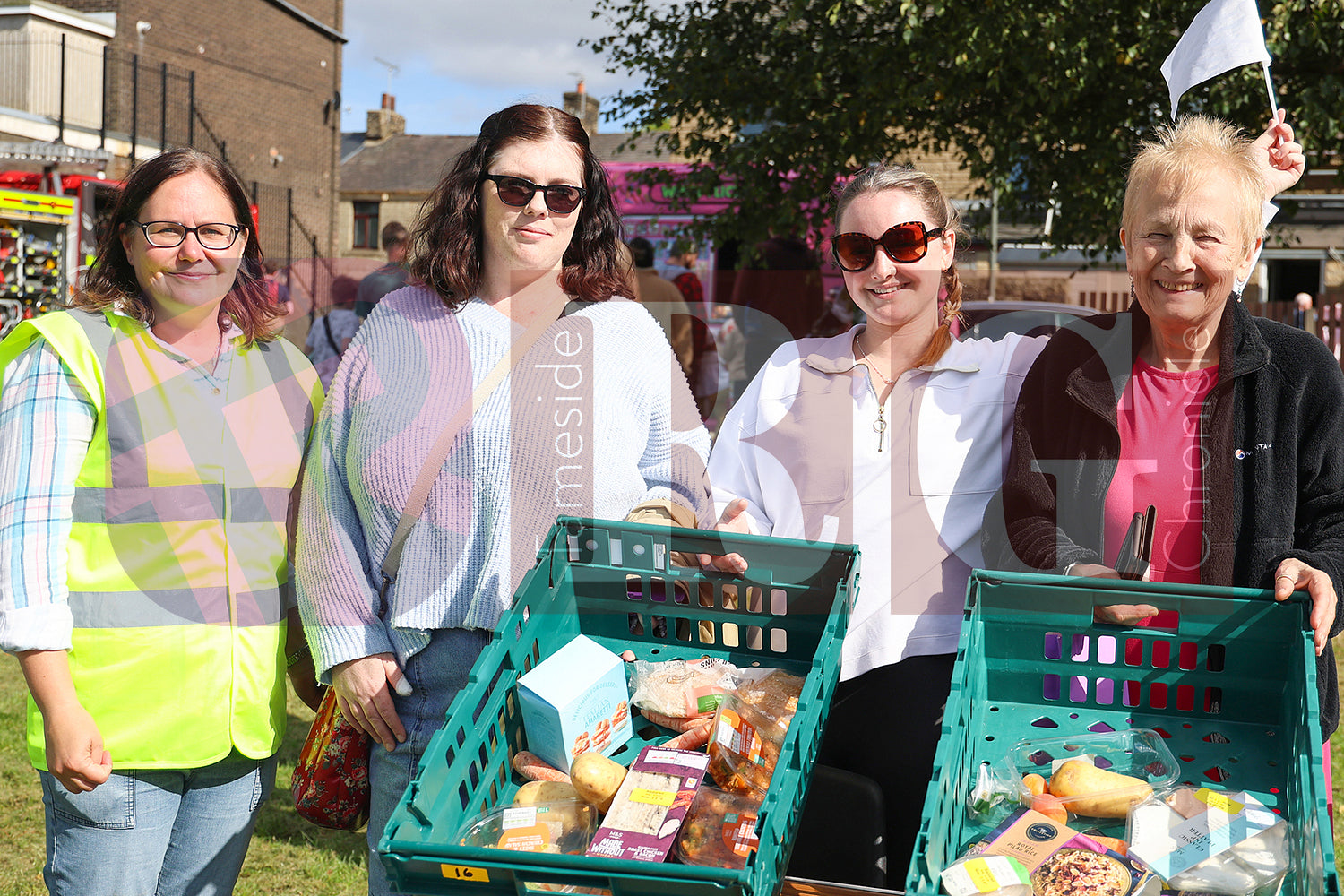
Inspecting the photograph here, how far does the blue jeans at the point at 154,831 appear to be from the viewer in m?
2.03

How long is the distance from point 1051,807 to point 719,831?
19.3 inches

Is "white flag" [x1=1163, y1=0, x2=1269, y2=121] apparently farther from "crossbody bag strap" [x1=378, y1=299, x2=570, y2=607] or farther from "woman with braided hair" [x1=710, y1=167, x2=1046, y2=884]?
"crossbody bag strap" [x1=378, y1=299, x2=570, y2=607]

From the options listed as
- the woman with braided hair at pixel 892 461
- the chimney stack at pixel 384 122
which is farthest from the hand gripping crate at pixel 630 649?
the chimney stack at pixel 384 122

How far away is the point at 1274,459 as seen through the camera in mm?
1851

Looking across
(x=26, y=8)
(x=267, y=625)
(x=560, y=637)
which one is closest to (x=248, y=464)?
(x=267, y=625)

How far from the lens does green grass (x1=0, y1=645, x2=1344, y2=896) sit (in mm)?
3654

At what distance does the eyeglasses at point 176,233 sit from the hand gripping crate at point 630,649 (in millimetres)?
979

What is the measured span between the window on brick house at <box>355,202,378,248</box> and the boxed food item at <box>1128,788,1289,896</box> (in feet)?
133

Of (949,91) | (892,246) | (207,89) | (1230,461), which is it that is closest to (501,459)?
(892,246)

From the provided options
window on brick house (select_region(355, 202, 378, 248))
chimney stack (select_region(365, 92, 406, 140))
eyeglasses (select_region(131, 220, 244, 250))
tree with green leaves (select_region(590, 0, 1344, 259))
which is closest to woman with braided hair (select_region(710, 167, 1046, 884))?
eyeglasses (select_region(131, 220, 244, 250))

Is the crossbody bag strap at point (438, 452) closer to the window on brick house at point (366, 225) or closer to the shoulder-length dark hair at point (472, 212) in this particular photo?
the shoulder-length dark hair at point (472, 212)

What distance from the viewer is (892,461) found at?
2.14 m

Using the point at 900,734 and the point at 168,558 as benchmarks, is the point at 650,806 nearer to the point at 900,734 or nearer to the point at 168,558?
the point at 900,734

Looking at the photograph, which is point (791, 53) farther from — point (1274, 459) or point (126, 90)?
point (126, 90)
